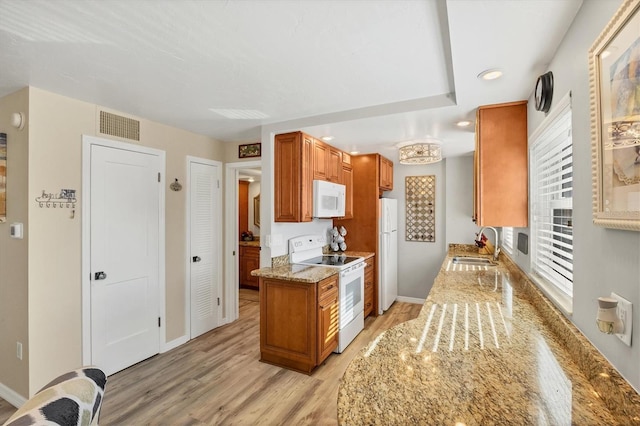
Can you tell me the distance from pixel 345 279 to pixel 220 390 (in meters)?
1.53

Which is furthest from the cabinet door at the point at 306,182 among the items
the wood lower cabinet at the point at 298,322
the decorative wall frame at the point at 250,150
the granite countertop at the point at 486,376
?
the granite countertop at the point at 486,376

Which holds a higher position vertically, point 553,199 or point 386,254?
point 553,199

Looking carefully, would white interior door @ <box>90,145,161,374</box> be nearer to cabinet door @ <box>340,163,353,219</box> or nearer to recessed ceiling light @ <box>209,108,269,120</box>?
recessed ceiling light @ <box>209,108,269,120</box>

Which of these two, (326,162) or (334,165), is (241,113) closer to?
(326,162)

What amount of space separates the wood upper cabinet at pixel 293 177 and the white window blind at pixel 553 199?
194 cm

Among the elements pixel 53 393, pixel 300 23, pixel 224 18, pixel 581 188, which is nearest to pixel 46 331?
pixel 53 393

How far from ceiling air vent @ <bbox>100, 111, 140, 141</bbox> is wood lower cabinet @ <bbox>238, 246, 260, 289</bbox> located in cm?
322

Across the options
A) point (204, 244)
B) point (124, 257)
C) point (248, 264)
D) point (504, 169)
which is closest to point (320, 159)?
point (204, 244)

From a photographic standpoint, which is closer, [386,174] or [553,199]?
[553,199]

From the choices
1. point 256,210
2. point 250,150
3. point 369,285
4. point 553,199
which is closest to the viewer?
point 553,199

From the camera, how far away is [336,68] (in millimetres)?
1899

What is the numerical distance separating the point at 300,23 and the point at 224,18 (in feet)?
1.16

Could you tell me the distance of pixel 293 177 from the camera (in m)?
3.13

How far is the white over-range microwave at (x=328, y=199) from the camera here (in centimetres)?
333
